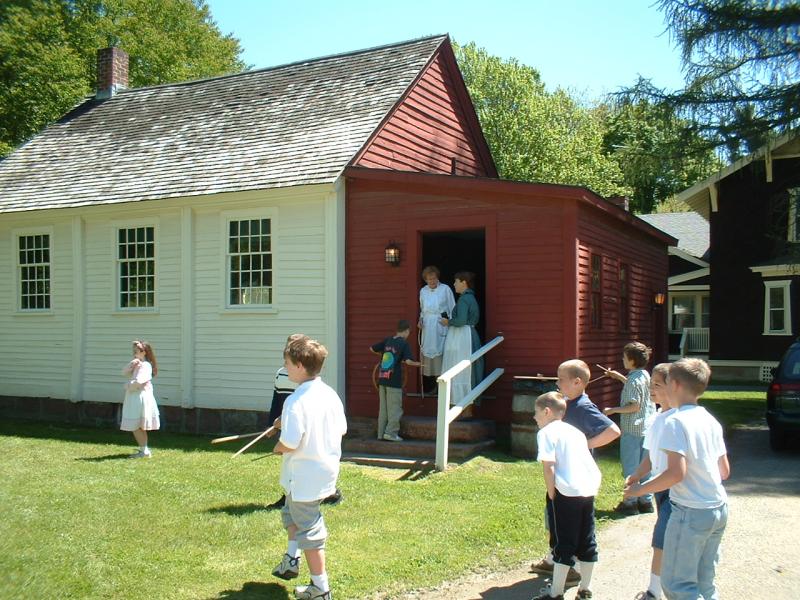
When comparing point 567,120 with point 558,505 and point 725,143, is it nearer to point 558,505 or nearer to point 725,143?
point 725,143

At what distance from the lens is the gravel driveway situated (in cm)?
573

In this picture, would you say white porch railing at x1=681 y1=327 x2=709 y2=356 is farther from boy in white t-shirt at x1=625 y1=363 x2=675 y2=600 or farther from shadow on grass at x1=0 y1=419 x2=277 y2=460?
boy in white t-shirt at x1=625 y1=363 x2=675 y2=600

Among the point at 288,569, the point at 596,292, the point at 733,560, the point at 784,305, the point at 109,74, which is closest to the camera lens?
the point at 288,569

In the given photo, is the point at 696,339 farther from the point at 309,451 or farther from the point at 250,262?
the point at 309,451

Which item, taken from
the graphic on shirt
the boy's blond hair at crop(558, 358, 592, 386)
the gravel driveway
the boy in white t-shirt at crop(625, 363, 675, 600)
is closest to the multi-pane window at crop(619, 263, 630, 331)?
the graphic on shirt

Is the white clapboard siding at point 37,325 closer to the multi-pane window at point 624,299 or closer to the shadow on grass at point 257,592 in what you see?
the multi-pane window at point 624,299

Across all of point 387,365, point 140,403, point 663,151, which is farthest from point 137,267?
point 663,151

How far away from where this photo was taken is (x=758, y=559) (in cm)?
646

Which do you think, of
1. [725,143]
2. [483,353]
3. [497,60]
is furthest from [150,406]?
[497,60]

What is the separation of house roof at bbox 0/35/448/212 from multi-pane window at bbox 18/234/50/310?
861mm

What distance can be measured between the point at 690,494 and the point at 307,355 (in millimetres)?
2410

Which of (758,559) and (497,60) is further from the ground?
(497,60)

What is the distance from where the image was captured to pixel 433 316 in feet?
38.3

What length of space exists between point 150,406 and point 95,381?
16.2 feet
